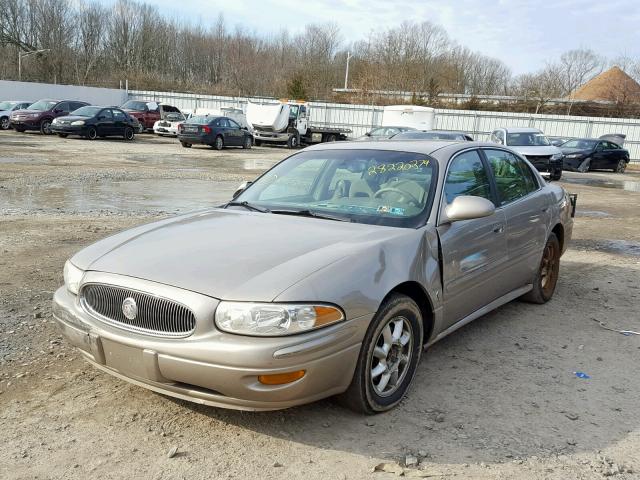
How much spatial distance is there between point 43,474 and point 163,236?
1460 mm

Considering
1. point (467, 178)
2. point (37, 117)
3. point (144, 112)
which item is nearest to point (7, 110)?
point (37, 117)

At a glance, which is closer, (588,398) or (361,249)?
(361,249)

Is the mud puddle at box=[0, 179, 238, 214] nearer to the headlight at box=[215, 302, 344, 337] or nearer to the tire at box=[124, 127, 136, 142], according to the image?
the headlight at box=[215, 302, 344, 337]

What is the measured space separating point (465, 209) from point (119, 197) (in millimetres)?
9037

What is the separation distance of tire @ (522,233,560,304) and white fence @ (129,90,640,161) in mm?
31502

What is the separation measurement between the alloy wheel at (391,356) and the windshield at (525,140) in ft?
60.9

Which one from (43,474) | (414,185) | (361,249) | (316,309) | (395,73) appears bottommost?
(43,474)

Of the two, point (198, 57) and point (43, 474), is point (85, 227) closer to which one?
point (43, 474)

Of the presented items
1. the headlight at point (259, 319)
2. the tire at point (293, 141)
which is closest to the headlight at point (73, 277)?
the headlight at point (259, 319)

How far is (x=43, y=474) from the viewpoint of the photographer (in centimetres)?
276

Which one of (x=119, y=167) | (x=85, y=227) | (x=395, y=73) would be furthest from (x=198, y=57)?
(x=85, y=227)

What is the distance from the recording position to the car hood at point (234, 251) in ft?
9.74

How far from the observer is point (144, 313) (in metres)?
3.00

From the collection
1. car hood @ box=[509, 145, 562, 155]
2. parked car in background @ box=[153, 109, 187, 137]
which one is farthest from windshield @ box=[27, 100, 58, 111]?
car hood @ box=[509, 145, 562, 155]
